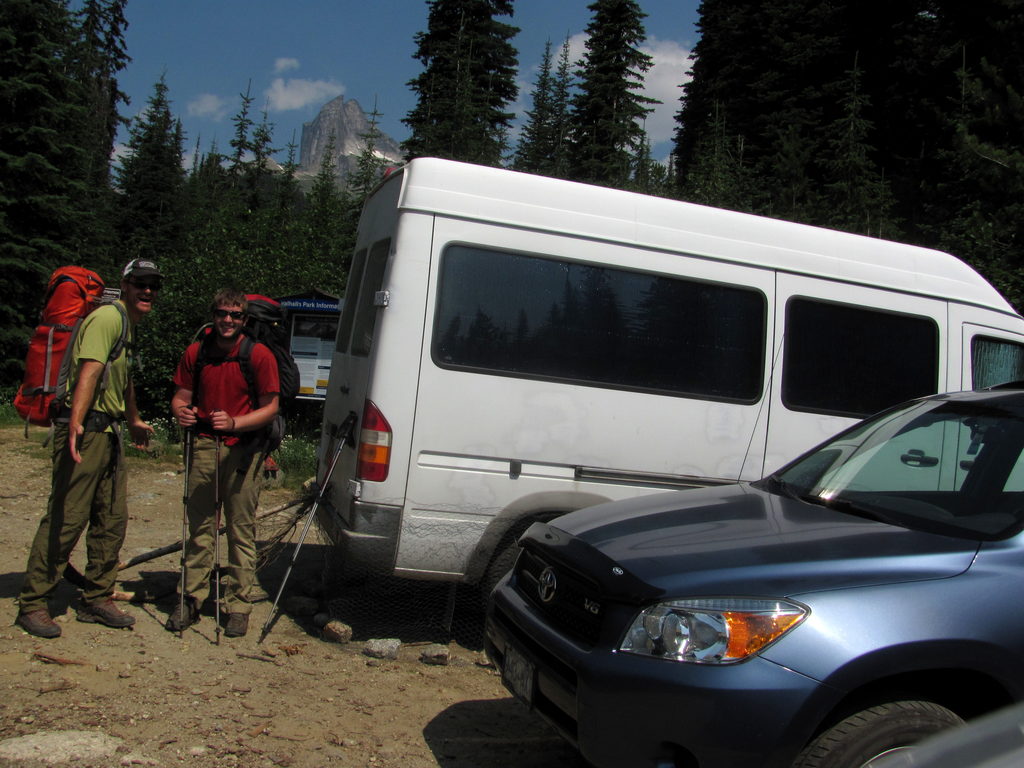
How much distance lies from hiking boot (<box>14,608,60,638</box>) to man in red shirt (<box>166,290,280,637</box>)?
0.59 meters

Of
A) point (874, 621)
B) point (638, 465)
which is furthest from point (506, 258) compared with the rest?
point (874, 621)

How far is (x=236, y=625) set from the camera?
4.81 metres

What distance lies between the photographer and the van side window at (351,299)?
221 inches

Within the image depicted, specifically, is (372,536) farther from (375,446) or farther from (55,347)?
(55,347)

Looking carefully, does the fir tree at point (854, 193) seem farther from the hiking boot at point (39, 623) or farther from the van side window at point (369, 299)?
the hiking boot at point (39, 623)

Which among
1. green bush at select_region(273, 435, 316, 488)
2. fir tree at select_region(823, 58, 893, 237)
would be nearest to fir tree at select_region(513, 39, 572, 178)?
fir tree at select_region(823, 58, 893, 237)

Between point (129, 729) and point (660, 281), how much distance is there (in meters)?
3.58

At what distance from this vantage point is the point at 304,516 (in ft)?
18.0

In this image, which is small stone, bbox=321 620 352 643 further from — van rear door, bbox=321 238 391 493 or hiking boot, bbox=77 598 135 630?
hiking boot, bbox=77 598 135 630

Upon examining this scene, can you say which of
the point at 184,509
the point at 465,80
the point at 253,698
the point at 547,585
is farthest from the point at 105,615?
the point at 465,80

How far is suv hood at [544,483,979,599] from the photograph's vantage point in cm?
263

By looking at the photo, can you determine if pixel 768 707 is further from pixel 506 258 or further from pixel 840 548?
pixel 506 258

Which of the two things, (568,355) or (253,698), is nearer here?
(253,698)

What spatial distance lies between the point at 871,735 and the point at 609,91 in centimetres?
2973
